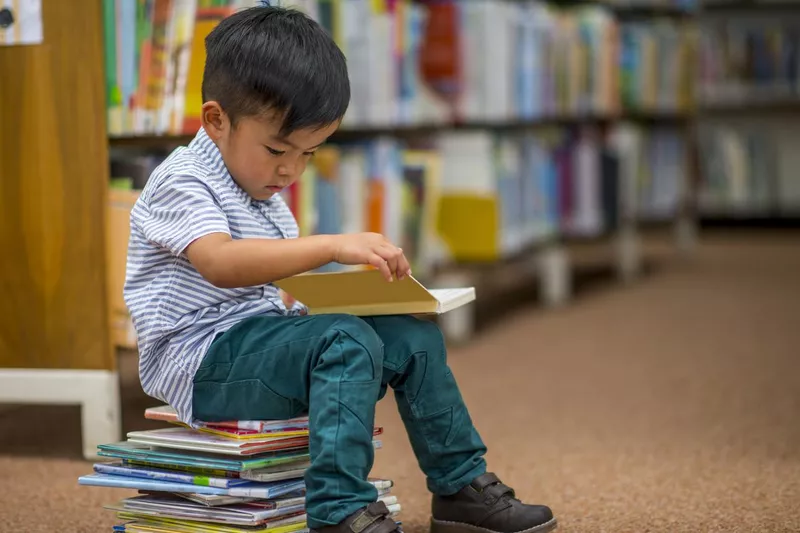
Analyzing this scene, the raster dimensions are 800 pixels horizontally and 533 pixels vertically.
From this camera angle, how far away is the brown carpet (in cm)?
147

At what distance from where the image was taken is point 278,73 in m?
1.16

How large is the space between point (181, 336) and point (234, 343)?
0.07m

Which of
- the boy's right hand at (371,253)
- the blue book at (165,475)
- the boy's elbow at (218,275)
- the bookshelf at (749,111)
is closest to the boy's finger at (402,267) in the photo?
the boy's right hand at (371,253)

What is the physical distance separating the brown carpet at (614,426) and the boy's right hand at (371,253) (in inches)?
16.6

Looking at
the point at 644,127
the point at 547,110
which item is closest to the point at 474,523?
the point at 547,110

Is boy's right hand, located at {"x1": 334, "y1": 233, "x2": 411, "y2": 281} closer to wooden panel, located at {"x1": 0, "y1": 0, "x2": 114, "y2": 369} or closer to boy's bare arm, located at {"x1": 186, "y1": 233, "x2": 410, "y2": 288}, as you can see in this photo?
boy's bare arm, located at {"x1": 186, "y1": 233, "x2": 410, "y2": 288}

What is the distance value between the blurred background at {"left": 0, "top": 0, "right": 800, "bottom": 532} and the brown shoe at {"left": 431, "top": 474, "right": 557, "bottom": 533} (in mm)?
141

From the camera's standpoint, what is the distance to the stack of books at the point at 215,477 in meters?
1.17

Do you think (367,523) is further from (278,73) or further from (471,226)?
(471,226)

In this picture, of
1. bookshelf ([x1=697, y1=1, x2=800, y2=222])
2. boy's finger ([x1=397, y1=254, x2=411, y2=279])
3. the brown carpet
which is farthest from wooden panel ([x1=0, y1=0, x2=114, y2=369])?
bookshelf ([x1=697, y1=1, x2=800, y2=222])

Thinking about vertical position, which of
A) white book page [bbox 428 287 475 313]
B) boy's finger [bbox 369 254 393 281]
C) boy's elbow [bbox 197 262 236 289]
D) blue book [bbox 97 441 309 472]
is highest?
boy's finger [bbox 369 254 393 281]

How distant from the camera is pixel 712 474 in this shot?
164 cm

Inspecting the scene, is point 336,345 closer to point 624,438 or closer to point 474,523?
point 474,523

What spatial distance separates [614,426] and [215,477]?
3.13ft
